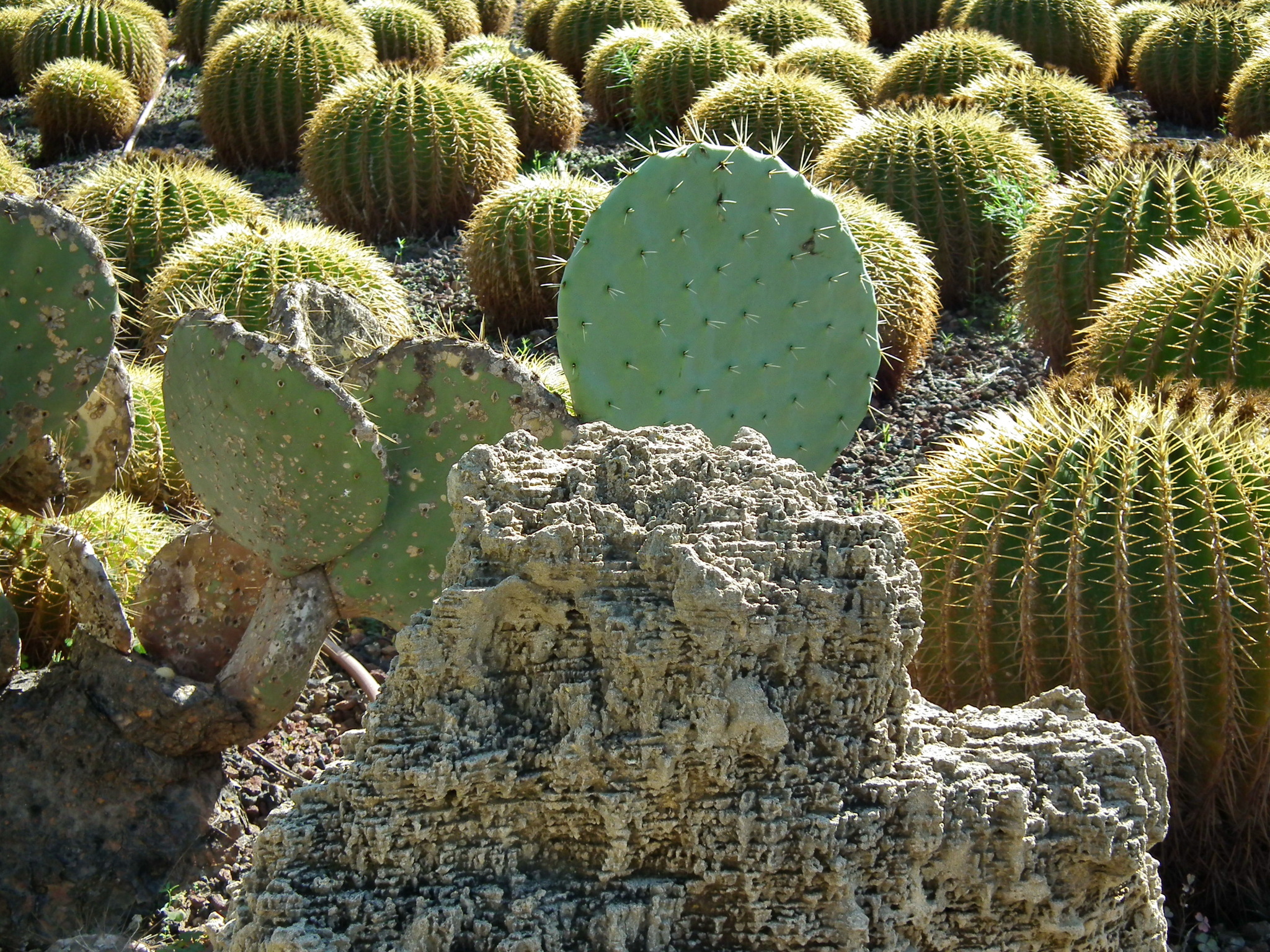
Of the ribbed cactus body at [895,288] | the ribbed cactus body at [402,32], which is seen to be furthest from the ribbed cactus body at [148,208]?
the ribbed cactus body at [402,32]

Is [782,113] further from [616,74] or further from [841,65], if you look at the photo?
[616,74]

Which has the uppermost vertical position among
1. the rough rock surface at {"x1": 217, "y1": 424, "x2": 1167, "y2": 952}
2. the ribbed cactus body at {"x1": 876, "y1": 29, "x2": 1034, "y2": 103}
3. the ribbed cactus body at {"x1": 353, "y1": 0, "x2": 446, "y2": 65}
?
the rough rock surface at {"x1": 217, "y1": 424, "x2": 1167, "y2": 952}

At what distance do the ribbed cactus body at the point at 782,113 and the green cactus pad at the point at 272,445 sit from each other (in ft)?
16.9

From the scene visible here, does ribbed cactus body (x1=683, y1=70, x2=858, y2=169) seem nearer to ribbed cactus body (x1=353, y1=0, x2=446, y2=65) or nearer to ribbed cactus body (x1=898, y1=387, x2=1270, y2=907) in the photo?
ribbed cactus body (x1=353, y1=0, x2=446, y2=65)

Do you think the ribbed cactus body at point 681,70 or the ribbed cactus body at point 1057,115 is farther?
the ribbed cactus body at point 681,70

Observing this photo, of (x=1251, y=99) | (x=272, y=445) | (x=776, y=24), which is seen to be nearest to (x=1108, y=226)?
(x=272, y=445)

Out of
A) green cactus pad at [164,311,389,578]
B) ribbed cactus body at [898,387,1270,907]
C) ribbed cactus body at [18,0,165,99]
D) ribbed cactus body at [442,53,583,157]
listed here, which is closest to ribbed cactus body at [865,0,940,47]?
ribbed cactus body at [442,53,583,157]

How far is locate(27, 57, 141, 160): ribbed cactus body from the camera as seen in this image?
9797mm

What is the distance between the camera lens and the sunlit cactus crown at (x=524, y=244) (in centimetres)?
620

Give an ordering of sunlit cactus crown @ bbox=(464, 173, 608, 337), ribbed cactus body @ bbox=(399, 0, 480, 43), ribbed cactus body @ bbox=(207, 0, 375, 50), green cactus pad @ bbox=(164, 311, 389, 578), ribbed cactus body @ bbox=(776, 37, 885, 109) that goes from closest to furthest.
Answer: green cactus pad @ bbox=(164, 311, 389, 578) < sunlit cactus crown @ bbox=(464, 173, 608, 337) < ribbed cactus body @ bbox=(776, 37, 885, 109) < ribbed cactus body @ bbox=(207, 0, 375, 50) < ribbed cactus body @ bbox=(399, 0, 480, 43)

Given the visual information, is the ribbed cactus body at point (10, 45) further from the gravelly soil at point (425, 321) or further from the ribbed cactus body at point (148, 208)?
the ribbed cactus body at point (148, 208)

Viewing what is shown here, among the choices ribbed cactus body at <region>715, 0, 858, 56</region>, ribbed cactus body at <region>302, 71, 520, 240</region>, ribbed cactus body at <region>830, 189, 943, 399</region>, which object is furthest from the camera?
ribbed cactus body at <region>715, 0, 858, 56</region>

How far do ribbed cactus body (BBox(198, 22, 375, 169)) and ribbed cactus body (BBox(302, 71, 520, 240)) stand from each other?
1.68m

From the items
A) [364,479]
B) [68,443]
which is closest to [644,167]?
[364,479]
